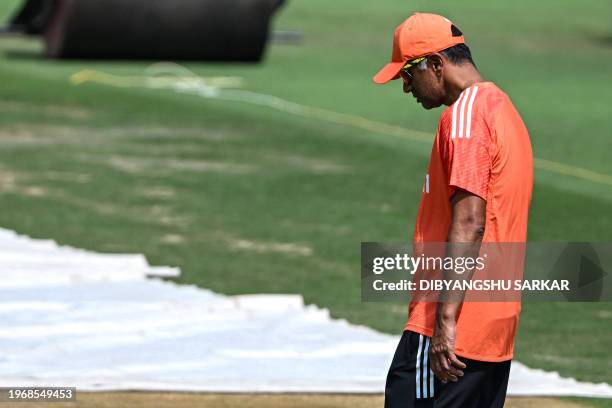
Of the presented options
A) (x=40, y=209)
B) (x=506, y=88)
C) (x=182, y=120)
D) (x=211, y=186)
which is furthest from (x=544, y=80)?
(x=40, y=209)

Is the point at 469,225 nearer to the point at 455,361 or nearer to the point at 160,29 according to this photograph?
the point at 455,361

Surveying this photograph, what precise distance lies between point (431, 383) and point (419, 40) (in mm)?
1310

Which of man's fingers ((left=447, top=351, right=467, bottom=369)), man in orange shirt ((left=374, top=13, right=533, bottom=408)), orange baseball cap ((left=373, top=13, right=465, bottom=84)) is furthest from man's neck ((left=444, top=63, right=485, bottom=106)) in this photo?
man's fingers ((left=447, top=351, right=467, bottom=369))

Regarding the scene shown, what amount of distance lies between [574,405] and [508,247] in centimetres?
312

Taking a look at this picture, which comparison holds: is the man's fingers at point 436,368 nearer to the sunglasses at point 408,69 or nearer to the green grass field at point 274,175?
the sunglasses at point 408,69

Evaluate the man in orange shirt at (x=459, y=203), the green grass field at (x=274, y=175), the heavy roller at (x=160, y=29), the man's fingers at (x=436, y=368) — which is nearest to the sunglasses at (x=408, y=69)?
the man in orange shirt at (x=459, y=203)

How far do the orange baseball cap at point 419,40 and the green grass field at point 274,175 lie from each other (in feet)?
13.3

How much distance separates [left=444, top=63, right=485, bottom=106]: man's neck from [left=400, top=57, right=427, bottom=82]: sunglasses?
0.13m

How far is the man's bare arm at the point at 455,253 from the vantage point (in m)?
5.33

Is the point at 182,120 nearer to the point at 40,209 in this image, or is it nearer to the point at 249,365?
the point at 40,209

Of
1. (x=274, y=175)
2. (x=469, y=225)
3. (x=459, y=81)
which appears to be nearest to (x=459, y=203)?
(x=469, y=225)

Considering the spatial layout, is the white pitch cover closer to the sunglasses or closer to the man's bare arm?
the man's bare arm

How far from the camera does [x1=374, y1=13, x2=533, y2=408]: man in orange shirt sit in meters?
5.34

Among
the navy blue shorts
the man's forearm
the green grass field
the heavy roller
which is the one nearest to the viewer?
the man's forearm
